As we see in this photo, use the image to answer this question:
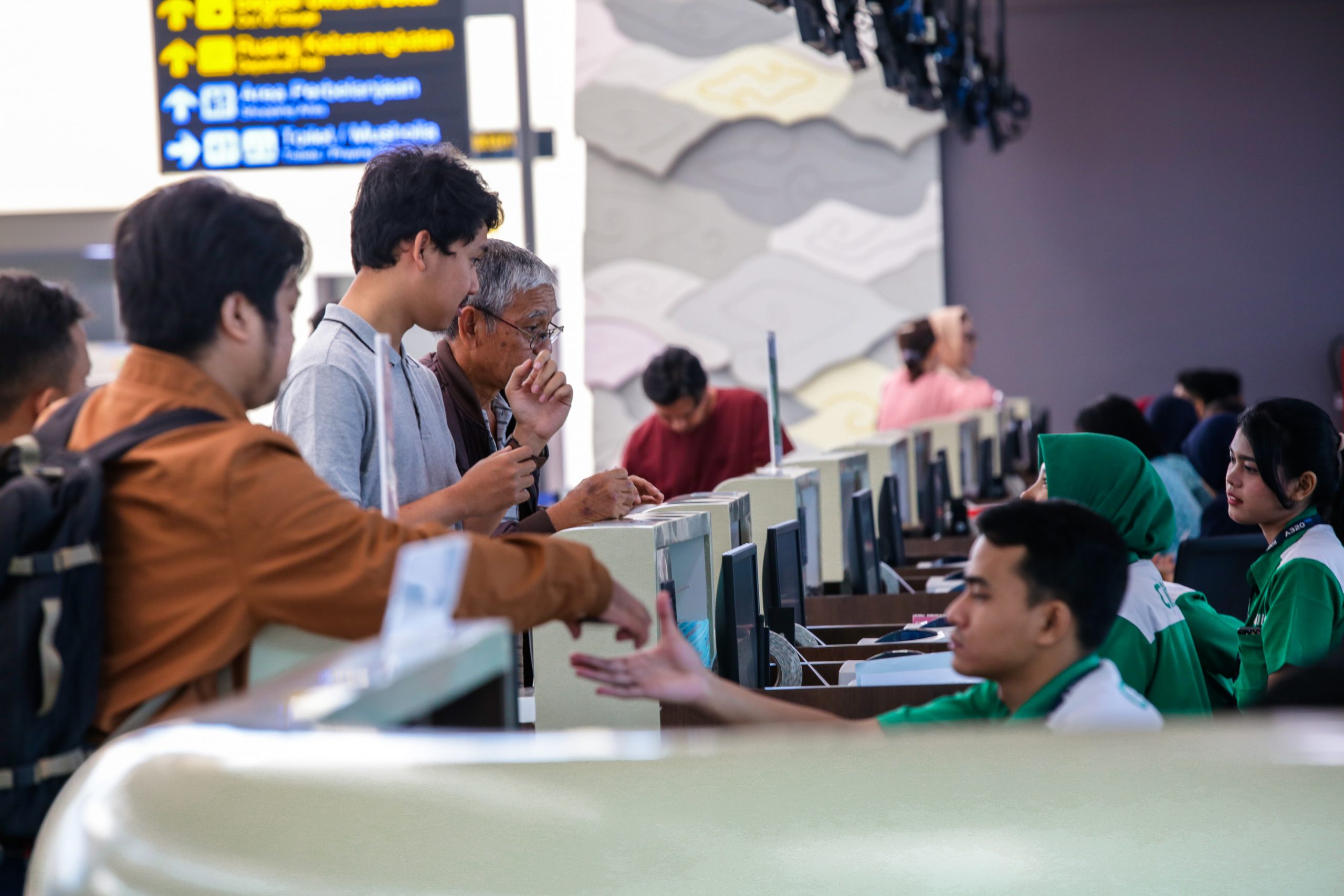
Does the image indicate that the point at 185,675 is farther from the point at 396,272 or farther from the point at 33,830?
the point at 396,272

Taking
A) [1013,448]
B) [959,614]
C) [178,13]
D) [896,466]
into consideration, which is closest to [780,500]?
[959,614]

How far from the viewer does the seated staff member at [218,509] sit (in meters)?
1.10

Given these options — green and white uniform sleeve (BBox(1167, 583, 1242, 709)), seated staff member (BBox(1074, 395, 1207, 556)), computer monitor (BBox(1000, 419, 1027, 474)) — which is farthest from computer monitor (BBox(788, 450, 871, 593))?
computer monitor (BBox(1000, 419, 1027, 474))

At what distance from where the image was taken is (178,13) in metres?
4.43

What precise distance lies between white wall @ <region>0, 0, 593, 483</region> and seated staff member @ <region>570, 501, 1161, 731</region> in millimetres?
6142

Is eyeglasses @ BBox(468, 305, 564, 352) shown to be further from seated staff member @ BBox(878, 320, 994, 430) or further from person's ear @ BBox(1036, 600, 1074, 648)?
seated staff member @ BBox(878, 320, 994, 430)

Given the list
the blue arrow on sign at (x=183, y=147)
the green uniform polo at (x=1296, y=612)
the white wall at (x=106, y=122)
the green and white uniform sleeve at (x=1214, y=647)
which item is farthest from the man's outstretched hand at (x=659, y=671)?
the white wall at (x=106, y=122)

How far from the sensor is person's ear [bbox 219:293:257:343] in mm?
1182

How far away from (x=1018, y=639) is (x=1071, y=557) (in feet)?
0.35

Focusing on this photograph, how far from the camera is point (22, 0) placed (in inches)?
305

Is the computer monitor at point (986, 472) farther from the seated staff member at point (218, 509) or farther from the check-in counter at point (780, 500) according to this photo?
the seated staff member at point (218, 509)

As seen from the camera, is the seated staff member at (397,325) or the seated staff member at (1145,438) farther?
the seated staff member at (1145,438)

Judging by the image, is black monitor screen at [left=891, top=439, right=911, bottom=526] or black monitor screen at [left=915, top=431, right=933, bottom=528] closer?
black monitor screen at [left=891, top=439, right=911, bottom=526]

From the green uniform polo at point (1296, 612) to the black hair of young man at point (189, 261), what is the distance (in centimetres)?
171
